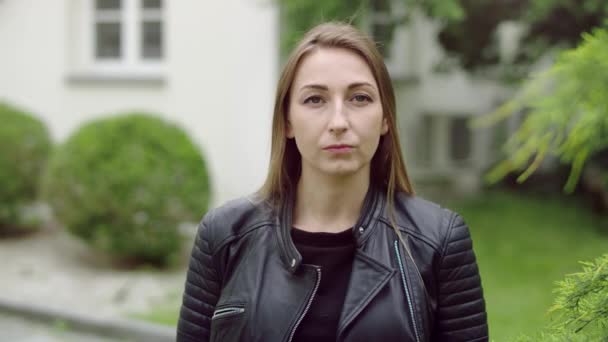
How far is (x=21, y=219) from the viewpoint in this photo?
958cm

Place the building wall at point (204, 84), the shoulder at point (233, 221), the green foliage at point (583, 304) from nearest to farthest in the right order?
the green foliage at point (583, 304) → the shoulder at point (233, 221) → the building wall at point (204, 84)

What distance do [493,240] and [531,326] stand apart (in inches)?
132

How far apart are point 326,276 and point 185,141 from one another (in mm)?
6153

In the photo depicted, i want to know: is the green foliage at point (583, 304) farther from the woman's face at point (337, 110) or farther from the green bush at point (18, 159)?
the green bush at point (18, 159)

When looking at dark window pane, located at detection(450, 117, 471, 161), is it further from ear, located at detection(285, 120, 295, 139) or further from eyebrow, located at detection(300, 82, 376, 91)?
eyebrow, located at detection(300, 82, 376, 91)

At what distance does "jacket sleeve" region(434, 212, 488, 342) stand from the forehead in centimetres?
48

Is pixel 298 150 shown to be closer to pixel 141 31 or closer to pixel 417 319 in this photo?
pixel 417 319

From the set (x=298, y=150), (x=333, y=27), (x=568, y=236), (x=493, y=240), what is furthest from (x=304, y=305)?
(x=568, y=236)

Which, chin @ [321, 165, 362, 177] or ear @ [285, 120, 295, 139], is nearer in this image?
chin @ [321, 165, 362, 177]

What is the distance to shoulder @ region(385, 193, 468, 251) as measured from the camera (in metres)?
2.22

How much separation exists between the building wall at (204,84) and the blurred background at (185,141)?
2 centimetres

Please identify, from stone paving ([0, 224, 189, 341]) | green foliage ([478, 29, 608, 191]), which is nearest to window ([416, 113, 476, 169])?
stone paving ([0, 224, 189, 341])

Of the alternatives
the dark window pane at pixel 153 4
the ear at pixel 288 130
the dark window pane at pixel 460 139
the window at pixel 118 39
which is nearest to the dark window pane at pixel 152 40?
the window at pixel 118 39

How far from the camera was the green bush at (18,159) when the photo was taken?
30.2ft
